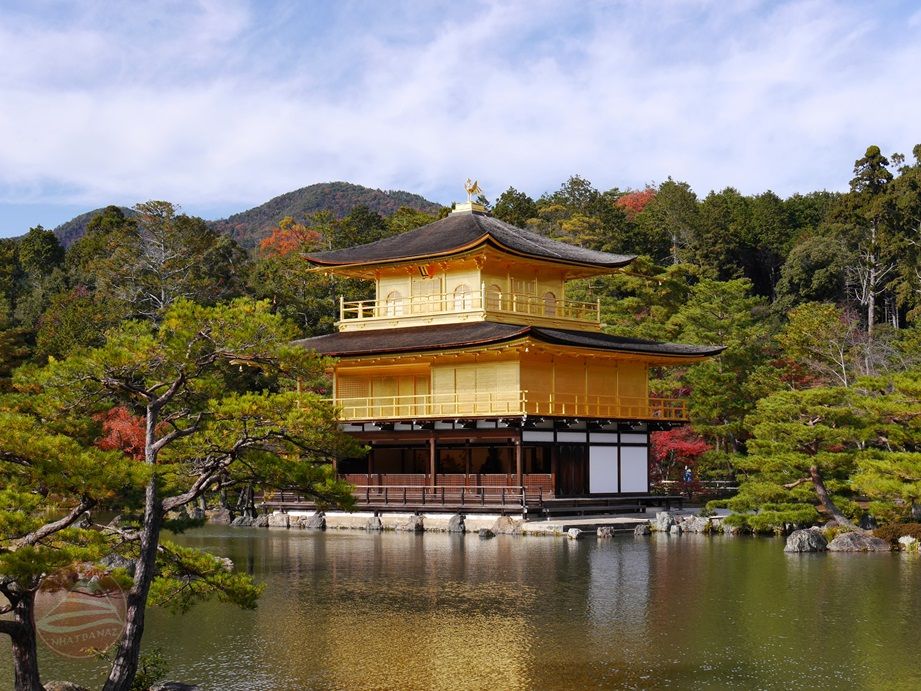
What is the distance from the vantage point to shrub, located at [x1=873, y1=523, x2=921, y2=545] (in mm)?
27766

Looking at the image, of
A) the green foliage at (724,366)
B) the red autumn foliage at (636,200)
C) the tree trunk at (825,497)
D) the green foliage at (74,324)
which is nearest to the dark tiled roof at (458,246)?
the green foliage at (724,366)

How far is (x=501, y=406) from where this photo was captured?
35344 mm

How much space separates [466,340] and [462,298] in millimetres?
4571

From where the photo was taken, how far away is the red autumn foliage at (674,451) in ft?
138

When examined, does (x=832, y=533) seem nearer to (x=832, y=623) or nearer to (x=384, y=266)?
(x=832, y=623)

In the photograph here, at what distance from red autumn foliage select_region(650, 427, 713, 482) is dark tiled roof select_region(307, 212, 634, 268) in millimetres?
6871

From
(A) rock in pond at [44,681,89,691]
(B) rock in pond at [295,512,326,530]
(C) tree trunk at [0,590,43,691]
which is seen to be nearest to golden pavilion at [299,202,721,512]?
(B) rock in pond at [295,512,326,530]

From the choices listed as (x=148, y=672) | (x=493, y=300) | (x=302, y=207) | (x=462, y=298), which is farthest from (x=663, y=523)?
(x=302, y=207)

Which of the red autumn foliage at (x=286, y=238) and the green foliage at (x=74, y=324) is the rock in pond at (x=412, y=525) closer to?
the green foliage at (x=74, y=324)

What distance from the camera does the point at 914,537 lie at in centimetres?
2758

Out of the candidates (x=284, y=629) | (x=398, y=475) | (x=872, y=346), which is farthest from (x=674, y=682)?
(x=872, y=346)

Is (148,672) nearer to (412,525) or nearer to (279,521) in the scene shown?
(412,525)

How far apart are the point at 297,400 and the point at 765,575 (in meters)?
13.3

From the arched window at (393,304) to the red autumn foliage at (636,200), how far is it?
159ft
